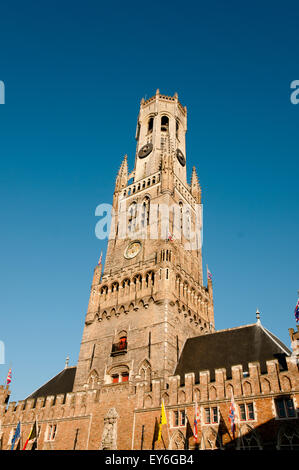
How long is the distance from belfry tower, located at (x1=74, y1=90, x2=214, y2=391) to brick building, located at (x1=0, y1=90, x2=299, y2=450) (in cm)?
13

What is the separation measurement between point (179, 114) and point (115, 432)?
5041 centimetres

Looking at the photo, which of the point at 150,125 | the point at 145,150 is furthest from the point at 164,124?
the point at 145,150

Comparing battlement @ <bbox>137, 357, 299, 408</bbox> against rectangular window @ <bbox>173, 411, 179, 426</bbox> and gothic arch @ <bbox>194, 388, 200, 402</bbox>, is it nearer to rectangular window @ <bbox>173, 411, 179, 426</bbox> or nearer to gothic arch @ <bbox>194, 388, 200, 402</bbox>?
gothic arch @ <bbox>194, 388, 200, 402</bbox>

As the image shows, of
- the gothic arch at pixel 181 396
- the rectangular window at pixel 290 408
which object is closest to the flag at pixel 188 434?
the gothic arch at pixel 181 396

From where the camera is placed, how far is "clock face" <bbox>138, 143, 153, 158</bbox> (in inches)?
2135

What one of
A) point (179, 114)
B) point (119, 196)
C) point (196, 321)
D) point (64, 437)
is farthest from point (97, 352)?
point (179, 114)

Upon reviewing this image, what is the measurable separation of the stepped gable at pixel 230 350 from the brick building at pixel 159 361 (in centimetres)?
10

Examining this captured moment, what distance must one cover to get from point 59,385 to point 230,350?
66.9ft

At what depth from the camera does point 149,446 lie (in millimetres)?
26812

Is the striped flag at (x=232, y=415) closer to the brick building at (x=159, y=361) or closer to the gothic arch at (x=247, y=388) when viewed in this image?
the brick building at (x=159, y=361)

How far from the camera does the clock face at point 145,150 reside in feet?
178

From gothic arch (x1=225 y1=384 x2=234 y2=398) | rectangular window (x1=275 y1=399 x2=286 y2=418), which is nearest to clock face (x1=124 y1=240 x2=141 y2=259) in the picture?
gothic arch (x1=225 y1=384 x2=234 y2=398)

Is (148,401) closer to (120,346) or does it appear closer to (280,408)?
(120,346)
